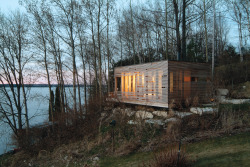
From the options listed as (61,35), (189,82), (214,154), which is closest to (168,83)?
(189,82)

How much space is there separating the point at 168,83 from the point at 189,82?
1.51m

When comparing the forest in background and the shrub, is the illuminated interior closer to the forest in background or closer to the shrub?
the forest in background

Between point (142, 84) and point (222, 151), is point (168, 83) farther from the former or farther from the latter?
point (222, 151)

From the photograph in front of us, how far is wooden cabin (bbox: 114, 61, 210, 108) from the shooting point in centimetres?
819

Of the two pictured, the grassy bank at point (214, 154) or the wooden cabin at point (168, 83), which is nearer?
the grassy bank at point (214, 154)

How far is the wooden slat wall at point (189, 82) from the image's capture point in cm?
830

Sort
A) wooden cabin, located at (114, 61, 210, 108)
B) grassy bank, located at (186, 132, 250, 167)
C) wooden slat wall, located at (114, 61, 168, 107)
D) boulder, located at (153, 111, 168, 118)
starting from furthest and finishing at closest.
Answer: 1. wooden slat wall, located at (114, 61, 168, 107)
2. wooden cabin, located at (114, 61, 210, 108)
3. boulder, located at (153, 111, 168, 118)
4. grassy bank, located at (186, 132, 250, 167)

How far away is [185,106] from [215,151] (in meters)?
4.82

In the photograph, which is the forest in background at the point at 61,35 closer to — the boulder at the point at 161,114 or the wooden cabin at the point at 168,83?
the wooden cabin at the point at 168,83

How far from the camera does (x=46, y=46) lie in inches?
529

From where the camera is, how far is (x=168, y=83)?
26.1 feet

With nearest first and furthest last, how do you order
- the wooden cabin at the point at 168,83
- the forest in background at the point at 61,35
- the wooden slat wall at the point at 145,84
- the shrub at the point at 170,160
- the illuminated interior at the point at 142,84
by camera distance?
the shrub at the point at 170,160, the wooden cabin at the point at 168,83, the wooden slat wall at the point at 145,84, the illuminated interior at the point at 142,84, the forest in background at the point at 61,35

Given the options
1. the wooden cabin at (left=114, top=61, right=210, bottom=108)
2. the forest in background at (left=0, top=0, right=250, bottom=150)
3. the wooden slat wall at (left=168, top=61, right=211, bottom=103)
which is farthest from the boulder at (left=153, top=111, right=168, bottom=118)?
the forest in background at (left=0, top=0, right=250, bottom=150)

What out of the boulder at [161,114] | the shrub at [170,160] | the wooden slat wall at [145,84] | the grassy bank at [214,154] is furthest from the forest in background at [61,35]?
the shrub at [170,160]
